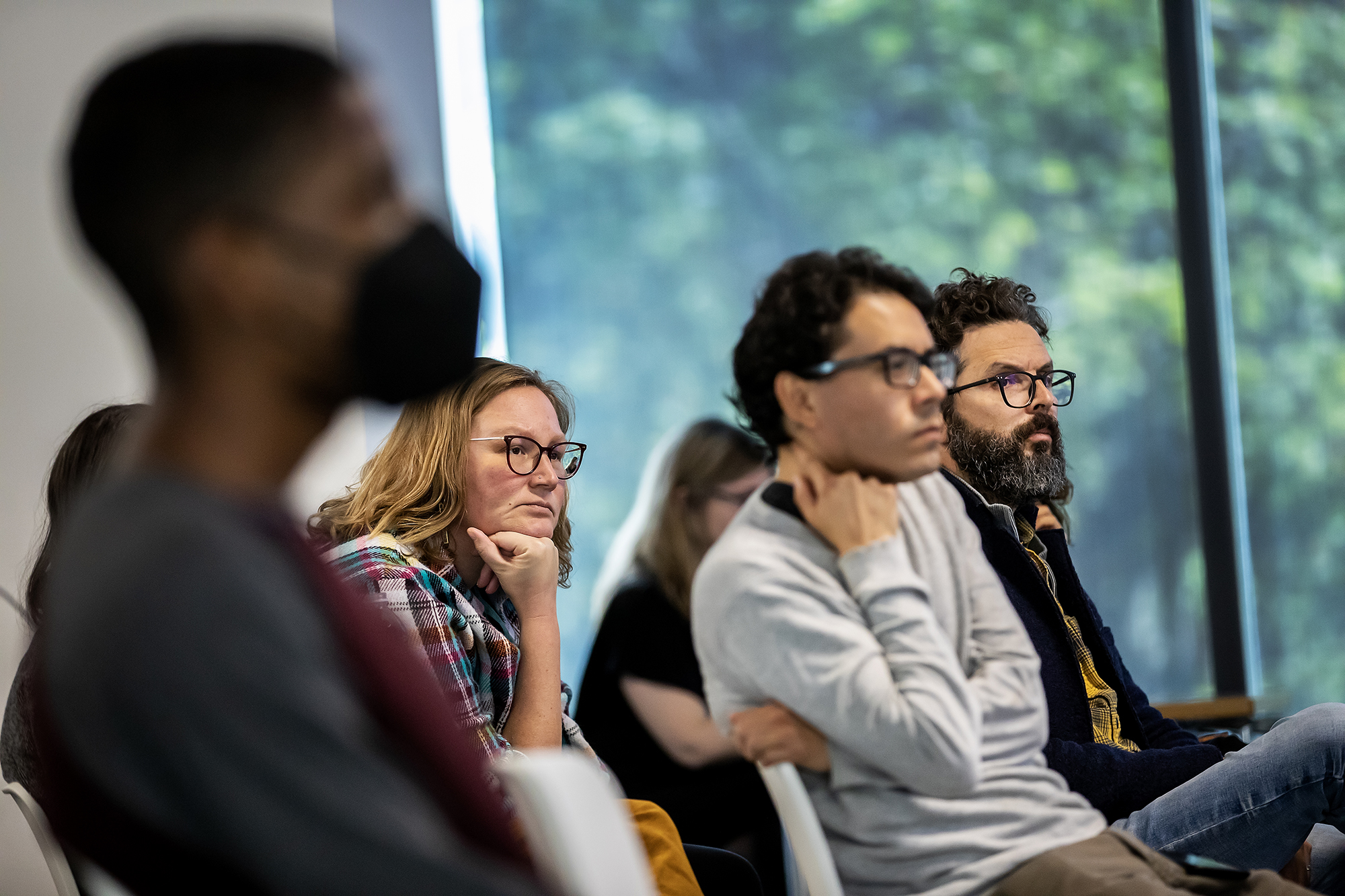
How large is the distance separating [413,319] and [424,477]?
127 centimetres

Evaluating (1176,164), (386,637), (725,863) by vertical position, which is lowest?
(725,863)

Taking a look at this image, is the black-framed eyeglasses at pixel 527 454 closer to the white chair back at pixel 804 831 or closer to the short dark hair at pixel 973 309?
the short dark hair at pixel 973 309

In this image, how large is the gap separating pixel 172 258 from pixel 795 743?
0.84 m

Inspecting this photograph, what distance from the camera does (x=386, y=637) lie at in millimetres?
875

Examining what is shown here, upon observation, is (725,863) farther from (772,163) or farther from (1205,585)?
(1205,585)

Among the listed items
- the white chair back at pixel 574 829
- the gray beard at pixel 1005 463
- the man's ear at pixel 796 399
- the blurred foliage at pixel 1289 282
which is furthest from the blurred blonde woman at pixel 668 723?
the blurred foliage at pixel 1289 282

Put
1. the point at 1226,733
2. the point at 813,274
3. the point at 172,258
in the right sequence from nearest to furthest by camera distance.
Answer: the point at 172,258 < the point at 813,274 < the point at 1226,733

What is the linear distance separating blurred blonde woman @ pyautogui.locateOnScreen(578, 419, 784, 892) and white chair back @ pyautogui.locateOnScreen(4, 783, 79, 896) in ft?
A: 3.74

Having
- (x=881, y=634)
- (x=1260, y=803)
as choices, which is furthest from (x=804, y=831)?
(x=1260, y=803)

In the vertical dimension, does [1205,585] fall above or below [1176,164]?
below

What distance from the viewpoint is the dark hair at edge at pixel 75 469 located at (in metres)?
2.03

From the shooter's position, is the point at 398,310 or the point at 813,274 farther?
the point at 813,274

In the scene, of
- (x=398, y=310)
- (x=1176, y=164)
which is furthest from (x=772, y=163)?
(x=398, y=310)

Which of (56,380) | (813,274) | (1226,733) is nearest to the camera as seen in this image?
(813,274)
